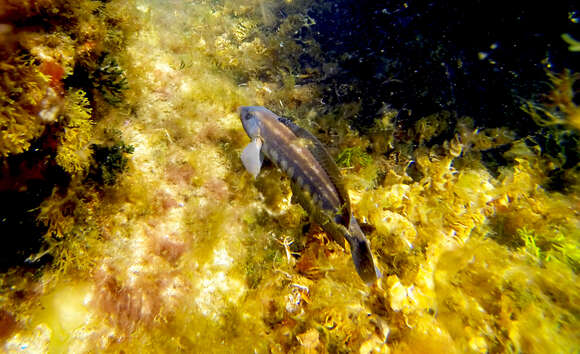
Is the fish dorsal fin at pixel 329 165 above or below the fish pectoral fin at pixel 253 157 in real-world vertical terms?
above

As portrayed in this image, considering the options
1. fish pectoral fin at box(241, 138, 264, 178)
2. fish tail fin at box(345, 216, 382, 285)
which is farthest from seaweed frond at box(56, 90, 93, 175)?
fish tail fin at box(345, 216, 382, 285)

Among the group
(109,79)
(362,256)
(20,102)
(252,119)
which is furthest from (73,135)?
(362,256)

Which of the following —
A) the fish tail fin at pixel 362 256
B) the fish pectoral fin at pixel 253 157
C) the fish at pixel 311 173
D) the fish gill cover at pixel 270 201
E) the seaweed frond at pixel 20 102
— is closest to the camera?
the seaweed frond at pixel 20 102

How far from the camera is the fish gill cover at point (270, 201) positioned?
2.30 m

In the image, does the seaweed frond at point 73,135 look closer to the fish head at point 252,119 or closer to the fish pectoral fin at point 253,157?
the fish pectoral fin at point 253,157

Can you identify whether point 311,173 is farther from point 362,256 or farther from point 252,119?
point 252,119

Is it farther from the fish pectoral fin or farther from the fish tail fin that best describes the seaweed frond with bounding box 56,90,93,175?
the fish tail fin

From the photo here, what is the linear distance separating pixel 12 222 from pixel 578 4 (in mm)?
7921

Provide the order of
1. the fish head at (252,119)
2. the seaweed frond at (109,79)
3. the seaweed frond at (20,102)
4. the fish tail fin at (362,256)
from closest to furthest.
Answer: the seaweed frond at (20,102), the fish tail fin at (362,256), the seaweed frond at (109,79), the fish head at (252,119)

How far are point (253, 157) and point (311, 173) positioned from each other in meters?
0.92

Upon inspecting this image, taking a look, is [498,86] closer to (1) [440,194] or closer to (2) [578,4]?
(2) [578,4]

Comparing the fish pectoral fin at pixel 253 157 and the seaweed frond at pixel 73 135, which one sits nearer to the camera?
the seaweed frond at pixel 73 135

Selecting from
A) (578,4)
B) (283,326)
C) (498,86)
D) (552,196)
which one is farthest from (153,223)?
(578,4)

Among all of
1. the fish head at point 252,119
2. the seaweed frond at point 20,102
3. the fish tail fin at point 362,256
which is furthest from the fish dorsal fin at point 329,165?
the seaweed frond at point 20,102
